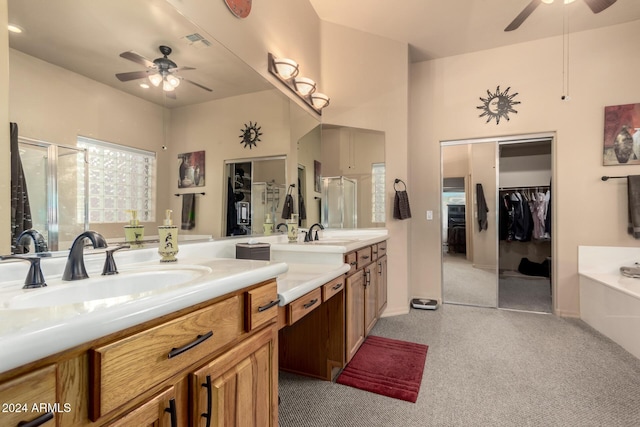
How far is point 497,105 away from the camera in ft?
11.6

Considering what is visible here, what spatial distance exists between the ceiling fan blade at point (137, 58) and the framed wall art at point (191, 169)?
0.42 meters

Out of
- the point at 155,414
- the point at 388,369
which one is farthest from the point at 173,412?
the point at 388,369

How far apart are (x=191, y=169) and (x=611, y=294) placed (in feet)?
11.5

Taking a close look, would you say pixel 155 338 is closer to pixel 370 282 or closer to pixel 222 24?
pixel 222 24

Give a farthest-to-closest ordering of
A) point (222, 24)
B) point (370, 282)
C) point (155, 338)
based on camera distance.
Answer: point (370, 282) → point (222, 24) → point (155, 338)

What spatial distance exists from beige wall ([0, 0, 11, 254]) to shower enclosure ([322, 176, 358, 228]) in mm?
2635

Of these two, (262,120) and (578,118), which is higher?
(578,118)

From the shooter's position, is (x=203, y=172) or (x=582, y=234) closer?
(x=203, y=172)

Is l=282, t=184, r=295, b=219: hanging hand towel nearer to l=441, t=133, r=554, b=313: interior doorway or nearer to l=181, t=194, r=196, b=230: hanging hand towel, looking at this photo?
l=181, t=194, r=196, b=230: hanging hand towel

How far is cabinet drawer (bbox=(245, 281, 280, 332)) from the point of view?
101 centimetres

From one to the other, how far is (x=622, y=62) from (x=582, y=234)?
1.80 metres

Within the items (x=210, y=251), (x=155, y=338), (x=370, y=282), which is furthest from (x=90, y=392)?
(x=370, y=282)

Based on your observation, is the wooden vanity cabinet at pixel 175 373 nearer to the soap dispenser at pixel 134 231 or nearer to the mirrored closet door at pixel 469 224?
the soap dispenser at pixel 134 231

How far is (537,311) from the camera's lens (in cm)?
341
